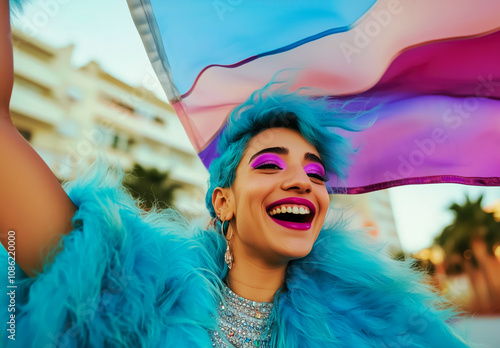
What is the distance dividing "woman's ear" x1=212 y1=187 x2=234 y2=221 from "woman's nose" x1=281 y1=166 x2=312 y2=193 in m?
0.32

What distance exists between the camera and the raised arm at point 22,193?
1.06 m

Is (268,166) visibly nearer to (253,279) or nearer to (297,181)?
(297,181)

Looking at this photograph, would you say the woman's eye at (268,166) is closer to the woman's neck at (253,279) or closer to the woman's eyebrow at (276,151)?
the woman's eyebrow at (276,151)

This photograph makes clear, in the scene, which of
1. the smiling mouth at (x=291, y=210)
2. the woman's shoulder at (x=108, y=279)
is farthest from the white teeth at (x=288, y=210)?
the woman's shoulder at (x=108, y=279)

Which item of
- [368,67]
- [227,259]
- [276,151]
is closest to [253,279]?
[227,259]

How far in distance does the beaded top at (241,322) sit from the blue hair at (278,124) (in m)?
0.54

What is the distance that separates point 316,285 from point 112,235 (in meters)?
1.10

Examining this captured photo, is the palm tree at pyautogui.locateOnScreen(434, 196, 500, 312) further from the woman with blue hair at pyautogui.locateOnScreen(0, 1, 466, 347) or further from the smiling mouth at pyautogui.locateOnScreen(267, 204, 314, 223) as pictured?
the smiling mouth at pyautogui.locateOnScreen(267, 204, 314, 223)

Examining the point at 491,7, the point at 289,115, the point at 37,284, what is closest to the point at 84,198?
the point at 37,284

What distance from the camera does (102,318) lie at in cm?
112

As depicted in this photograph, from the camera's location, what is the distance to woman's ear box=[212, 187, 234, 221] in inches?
71.5

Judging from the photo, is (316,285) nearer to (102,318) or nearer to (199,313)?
(199,313)

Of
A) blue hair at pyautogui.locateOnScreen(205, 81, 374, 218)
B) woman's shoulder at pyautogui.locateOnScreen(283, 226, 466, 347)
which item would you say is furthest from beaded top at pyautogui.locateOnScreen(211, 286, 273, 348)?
blue hair at pyautogui.locateOnScreen(205, 81, 374, 218)

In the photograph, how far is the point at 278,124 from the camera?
6.35 ft
